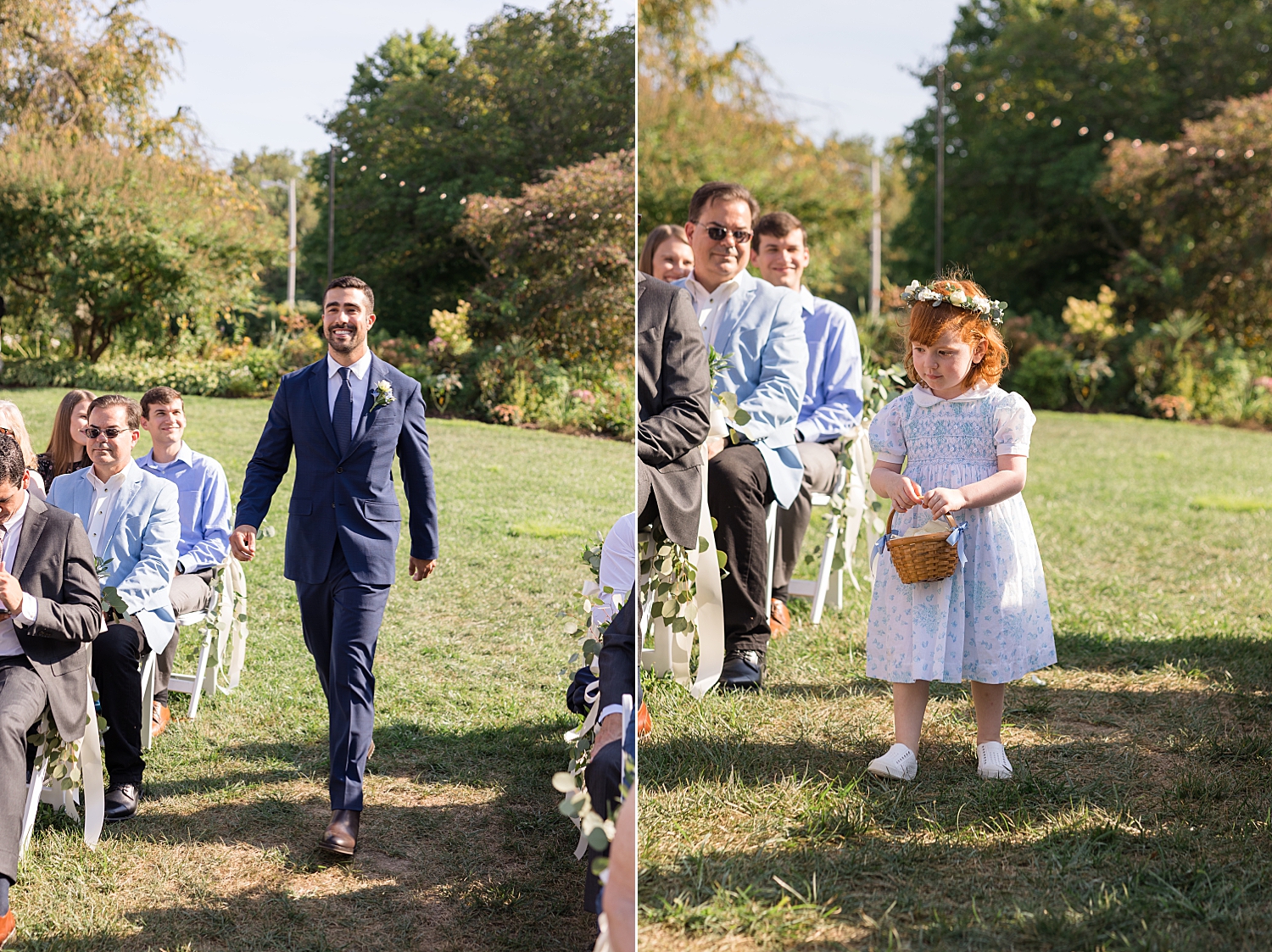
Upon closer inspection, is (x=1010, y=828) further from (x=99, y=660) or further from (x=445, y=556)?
(x=99, y=660)

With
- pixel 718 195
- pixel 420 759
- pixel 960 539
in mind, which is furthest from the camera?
pixel 718 195

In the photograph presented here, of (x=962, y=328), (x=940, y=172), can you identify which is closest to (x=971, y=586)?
(x=962, y=328)

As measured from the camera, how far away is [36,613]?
2799 millimetres

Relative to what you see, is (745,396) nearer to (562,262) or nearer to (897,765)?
(562,262)

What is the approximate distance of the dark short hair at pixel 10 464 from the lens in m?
2.83

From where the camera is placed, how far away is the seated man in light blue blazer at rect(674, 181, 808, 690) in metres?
4.18

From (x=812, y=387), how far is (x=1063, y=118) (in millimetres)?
16680

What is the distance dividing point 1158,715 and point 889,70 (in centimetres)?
1966

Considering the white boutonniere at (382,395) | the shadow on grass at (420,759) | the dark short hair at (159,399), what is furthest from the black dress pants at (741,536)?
the dark short hair at (159,399)

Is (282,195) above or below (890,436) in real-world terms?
above

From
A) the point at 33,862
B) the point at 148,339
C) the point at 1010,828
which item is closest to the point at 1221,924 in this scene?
the point at 1010,828

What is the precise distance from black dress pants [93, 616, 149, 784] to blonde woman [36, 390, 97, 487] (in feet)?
1.54

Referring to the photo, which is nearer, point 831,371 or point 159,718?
point 159,718

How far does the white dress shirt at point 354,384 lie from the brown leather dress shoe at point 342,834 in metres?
0.98
